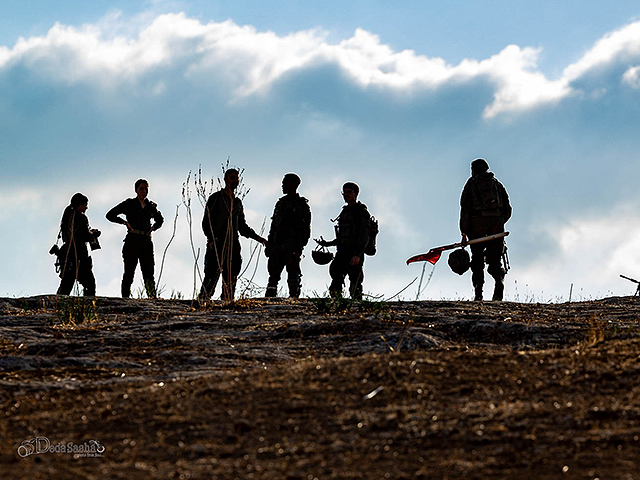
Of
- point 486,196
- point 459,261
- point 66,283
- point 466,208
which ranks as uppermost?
point 486,196

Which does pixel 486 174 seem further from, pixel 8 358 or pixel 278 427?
pixel 278 427

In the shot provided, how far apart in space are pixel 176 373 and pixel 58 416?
1.12m

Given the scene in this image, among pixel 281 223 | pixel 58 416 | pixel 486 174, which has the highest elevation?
pixel 486 174

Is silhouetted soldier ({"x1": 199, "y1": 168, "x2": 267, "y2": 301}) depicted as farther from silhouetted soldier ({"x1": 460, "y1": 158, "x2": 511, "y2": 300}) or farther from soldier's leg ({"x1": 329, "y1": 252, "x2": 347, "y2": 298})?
silhouetted soldier ({"x1": 460, "y1": 158, "x2": 511, "y2": 300})

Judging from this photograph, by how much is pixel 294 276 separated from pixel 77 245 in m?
2.92

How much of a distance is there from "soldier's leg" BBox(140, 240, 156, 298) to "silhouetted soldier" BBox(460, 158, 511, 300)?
13.9 ft

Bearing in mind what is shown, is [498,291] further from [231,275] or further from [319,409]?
[319,409]

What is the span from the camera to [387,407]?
3.96 meters

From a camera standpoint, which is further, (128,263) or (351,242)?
(128,263)

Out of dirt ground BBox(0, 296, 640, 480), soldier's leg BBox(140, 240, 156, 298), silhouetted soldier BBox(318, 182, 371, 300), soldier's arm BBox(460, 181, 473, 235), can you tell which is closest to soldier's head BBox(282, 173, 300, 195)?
silhouetted soldier BBox(318, 182, 371, 300)

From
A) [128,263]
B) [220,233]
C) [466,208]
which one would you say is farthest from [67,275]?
[466,208]

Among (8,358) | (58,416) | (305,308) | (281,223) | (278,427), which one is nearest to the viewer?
(278,427)

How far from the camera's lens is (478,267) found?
38.1 feet

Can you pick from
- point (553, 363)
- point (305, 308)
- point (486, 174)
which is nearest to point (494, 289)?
point (486, 174)
